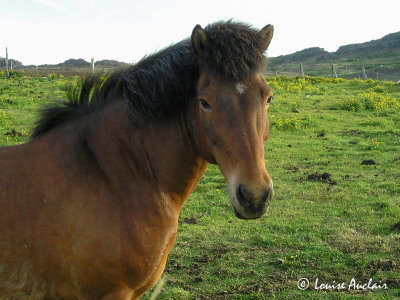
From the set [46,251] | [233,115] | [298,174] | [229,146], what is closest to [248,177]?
[229,146]

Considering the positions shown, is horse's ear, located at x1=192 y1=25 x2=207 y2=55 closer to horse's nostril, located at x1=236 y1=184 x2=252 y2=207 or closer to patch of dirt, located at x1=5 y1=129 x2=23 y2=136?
horse's nostril, located at x1=236 y1=184 x2=252 y2=207

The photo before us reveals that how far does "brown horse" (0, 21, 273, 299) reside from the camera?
2344 millimetres

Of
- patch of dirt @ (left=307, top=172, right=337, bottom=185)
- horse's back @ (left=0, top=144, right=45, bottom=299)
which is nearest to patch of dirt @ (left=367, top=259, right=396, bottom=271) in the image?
patch of dirt @ (left=307, top=172, right=337, bottom=185)

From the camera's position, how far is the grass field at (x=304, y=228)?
14.9ft

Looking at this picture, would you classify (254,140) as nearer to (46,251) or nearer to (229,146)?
(229,146)

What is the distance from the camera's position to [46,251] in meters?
2.35

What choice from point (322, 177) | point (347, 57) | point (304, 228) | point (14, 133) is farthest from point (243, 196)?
point (347, 57)

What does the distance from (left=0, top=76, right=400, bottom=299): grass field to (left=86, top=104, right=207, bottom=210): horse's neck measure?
772mm

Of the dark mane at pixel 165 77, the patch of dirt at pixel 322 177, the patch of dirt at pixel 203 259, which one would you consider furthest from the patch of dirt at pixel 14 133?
the dark mane at pixel 165 77

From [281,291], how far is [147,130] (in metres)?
2.90

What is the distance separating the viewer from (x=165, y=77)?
2.62 m

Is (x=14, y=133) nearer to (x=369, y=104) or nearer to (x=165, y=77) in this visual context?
(x=165, y=77)

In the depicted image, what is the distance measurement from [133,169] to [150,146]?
21 centimetres

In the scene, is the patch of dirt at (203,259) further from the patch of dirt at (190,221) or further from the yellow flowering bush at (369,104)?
the yellow flowering bush at (369,104)
